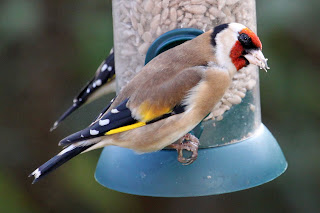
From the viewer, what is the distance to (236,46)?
4023mm

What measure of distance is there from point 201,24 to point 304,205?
198cm

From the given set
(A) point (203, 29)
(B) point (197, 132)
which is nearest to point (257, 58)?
(A) point (203, 29)

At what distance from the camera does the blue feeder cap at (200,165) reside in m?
4.11

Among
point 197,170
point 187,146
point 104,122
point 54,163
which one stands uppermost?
point 104,122

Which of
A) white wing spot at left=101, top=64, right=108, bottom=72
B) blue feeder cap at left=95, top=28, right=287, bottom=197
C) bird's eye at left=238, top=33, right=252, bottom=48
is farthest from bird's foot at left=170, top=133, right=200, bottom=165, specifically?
white wing spot at left=101, top=64, right=108, bottom=72

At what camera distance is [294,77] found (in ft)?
18.0

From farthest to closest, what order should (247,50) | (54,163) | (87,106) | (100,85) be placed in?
(87,106)
(100,85)
(247,50)
(54,163)

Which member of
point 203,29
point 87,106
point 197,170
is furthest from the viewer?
point 87,106

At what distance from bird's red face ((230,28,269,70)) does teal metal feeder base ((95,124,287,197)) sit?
52cm

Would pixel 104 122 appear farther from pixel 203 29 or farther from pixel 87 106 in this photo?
pixel 87 106

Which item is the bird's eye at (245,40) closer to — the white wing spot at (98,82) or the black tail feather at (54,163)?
the black tail feather at (54,163)

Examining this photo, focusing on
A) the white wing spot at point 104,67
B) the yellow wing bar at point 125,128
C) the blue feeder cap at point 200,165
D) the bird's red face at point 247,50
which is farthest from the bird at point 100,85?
the bird's red face at point 247,50

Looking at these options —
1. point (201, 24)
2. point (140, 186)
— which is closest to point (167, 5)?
point (201, 24)

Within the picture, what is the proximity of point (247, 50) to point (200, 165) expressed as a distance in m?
0.65
